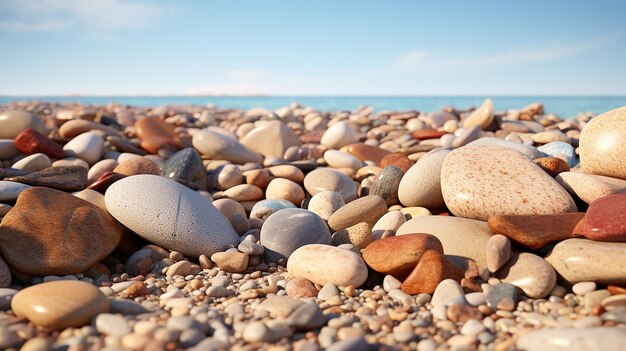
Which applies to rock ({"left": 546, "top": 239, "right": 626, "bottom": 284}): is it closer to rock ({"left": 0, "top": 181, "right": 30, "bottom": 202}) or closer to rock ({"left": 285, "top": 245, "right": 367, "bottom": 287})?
rock ({"left": 285, "top": 245, "right": 367, "bottom": 287})

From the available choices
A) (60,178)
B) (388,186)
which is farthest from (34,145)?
(388,186)

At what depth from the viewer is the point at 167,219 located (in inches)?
119

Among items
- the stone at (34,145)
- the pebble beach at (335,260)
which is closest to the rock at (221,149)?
the pebble beach at (335,260)

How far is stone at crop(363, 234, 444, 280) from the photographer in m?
2.50

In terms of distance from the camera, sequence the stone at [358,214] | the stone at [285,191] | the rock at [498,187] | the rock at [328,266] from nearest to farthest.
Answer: the rock at [328,266] → the rock at [498,187] → the stone at [358,214] → the stone at [285,191]

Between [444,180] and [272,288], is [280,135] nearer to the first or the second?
[444,180]

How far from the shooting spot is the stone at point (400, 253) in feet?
8.21

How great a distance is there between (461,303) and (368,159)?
3423 millimetres

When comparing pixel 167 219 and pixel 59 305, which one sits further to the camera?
pixel 167 219

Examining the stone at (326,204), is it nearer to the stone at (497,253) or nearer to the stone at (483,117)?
the stone at (497,253)

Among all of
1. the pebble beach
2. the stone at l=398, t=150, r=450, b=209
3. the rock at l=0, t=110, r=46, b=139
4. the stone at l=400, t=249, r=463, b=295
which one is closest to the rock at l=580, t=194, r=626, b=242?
the pebble beach

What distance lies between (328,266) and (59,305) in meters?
1.29

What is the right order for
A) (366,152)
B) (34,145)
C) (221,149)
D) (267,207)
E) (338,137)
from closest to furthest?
(267,207), (34,145), (221,149), (366,152), (338,137)

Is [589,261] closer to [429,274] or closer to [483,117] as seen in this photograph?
[429,274]
